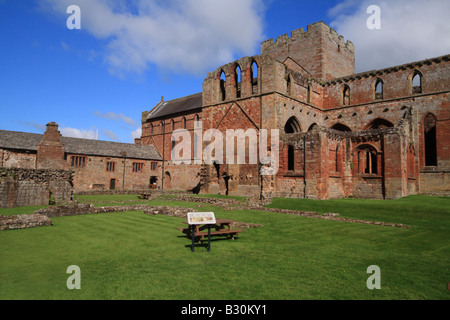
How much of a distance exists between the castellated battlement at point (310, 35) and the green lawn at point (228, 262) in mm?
27368

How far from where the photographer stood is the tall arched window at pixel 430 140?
26172 mm

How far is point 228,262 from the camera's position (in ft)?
22.5

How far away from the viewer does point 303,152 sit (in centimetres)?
2303

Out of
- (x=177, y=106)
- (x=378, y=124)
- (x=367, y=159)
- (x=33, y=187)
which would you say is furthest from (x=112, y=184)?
(x=378, y=124)

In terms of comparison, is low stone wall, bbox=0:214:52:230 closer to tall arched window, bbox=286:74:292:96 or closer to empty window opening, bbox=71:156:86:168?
tall arched window, bbox=286:74:292:96

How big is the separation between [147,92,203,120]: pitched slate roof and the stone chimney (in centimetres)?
1705

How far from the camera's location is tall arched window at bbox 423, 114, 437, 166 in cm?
2617

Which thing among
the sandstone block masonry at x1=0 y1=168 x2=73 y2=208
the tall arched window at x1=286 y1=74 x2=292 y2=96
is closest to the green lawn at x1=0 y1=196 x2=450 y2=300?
the sandstone block masonry at x1=0 y1=168 x2=73 y2=208

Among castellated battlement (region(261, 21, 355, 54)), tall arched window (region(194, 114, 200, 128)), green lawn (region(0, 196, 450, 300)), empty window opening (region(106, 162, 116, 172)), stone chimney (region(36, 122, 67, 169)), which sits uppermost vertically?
castellated battlement (region(261, 21, 355, 54))

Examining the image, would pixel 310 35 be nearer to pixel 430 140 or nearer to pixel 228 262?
pixel 430 140

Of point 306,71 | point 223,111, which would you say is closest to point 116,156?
point 223,111

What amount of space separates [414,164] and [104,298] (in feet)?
90.6

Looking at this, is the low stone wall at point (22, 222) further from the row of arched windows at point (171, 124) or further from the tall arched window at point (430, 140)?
the row of arched windows at point (171, 124)
